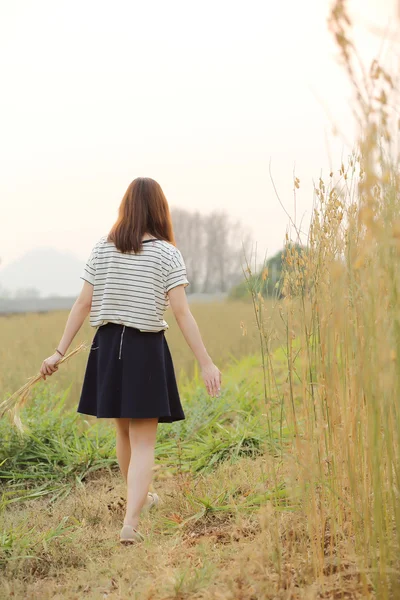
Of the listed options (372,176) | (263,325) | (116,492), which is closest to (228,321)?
(116,492)

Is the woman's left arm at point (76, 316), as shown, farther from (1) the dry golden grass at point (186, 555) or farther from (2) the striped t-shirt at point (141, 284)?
(1) the dry golden grass at point (186, 555)

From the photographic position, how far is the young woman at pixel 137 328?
10.6ft

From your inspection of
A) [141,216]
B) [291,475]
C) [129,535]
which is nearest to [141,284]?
[141,216]

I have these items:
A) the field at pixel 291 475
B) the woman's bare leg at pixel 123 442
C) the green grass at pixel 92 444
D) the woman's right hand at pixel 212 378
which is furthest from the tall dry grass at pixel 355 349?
the green grass at pixel 92 444

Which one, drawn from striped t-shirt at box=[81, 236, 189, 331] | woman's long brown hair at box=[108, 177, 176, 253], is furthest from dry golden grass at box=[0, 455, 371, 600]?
woman's long brown hair at box=[108, 177, 176, 253]

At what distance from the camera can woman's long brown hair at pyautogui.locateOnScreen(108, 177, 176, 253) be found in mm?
3320

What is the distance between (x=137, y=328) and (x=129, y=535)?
88 cm

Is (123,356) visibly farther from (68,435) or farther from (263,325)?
(68,435)

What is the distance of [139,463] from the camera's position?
10.7 ft

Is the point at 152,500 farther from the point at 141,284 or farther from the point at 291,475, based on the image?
the point at 291,475

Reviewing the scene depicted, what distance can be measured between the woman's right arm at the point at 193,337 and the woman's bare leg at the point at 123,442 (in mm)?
545

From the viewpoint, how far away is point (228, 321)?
38.2ft

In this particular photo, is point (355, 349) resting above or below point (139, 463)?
above

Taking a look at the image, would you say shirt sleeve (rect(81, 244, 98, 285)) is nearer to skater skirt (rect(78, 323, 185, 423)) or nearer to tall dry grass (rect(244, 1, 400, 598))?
skater skirt (rect(78, 323, 185, 423))
